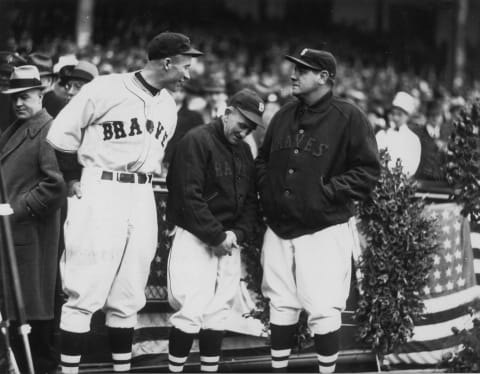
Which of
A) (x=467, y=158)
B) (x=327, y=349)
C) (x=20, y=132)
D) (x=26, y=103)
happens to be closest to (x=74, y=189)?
(x=20, y=132)

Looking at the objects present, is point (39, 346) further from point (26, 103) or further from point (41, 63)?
point (41, 63)

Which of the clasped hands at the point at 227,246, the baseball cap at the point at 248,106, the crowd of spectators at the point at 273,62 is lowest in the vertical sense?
the crowd of spectators at the point at 273,62

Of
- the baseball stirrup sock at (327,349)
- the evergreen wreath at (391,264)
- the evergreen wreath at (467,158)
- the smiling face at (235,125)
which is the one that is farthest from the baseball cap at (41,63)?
the evergreen wreath at (467,158)

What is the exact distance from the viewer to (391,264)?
665 cm

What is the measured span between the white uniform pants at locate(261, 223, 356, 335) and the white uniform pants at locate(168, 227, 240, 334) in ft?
0.90

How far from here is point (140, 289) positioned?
236 inches

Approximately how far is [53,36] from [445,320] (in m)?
10.3

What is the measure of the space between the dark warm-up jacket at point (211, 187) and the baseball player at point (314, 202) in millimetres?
144

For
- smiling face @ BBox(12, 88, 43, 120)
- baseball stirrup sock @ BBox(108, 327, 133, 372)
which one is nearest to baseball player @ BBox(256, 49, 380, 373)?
baseball stirrup sock @ BBox(108, 327, 133, 372)

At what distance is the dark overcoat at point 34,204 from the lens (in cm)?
592

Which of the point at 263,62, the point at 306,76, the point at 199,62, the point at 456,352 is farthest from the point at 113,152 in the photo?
the point at 263,62

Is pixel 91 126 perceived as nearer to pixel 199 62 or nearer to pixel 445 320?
pixel 445 320

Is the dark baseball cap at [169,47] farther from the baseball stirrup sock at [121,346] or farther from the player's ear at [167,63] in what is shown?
the baseball stirrup sock at [121,346]

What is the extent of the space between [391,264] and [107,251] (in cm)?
200
